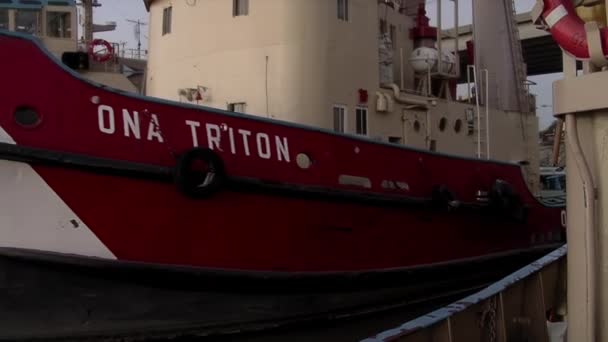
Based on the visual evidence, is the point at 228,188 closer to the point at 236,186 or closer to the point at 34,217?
the point at 236,186

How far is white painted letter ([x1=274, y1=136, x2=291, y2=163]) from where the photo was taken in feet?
17.3

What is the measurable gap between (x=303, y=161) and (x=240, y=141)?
622 millimetres

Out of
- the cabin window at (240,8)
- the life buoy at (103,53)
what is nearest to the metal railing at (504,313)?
the cabin window at (240,8)

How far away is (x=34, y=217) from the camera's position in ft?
14.1

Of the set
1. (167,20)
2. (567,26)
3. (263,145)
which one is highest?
(167,20)

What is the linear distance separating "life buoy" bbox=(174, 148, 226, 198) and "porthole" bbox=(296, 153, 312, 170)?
792mm

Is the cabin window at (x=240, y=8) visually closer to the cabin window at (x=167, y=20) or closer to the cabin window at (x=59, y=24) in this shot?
the cabin window at (x=167, y=20)

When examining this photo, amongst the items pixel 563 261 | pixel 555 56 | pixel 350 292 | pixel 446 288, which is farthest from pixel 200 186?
pixel 555 56

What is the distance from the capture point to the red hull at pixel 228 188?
4.37 metres

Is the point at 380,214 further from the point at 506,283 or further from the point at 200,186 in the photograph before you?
the point at 506,283

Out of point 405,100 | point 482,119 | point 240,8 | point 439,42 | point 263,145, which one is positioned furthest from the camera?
point 482,119

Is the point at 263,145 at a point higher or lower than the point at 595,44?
lower

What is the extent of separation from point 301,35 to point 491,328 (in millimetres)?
4350

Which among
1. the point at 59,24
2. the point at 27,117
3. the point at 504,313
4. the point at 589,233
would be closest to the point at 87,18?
the point at 59,24
